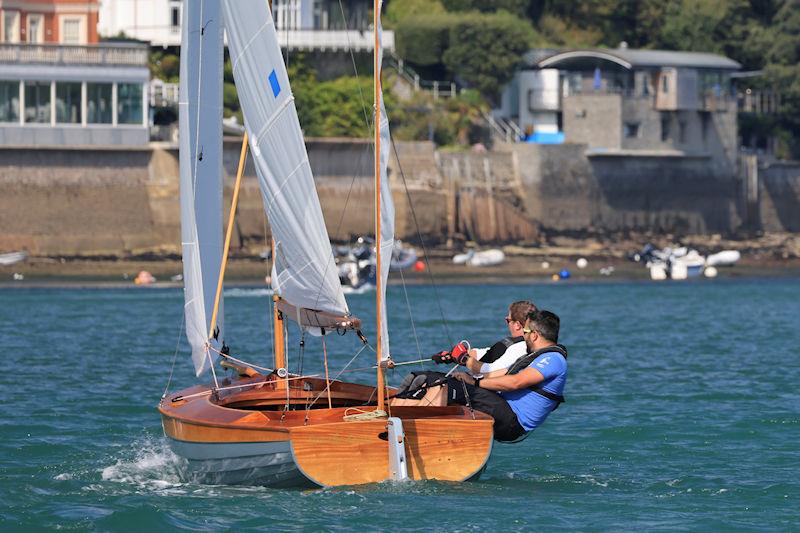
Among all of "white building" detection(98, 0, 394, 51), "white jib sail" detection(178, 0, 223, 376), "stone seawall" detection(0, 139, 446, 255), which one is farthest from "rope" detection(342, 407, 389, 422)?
"white building" detection(98, 0, 394, 51)

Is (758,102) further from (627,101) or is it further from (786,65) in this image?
(627,101)

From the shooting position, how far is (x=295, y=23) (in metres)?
66.2

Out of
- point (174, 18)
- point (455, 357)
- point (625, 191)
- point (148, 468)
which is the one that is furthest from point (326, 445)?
point (625, 191)

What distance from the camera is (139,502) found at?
15.3m

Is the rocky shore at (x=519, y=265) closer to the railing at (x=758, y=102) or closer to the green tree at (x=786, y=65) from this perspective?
the green tree at (x=786, y=65)

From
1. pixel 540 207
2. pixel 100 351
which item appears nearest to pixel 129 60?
pixel 540 207

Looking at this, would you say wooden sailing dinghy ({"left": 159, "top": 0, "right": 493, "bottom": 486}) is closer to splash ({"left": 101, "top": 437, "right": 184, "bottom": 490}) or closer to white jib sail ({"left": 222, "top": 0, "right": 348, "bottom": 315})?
white jib sail ({"left": 222, "top": 0, "right": 348, "bottom": 315})

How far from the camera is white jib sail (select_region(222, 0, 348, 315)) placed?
15.9 meters

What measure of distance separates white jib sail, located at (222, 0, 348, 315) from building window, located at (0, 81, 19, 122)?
41502 mm

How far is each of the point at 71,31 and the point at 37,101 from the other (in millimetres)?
5520

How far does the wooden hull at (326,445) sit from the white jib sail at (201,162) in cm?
189

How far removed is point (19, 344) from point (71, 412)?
10707 millimetres

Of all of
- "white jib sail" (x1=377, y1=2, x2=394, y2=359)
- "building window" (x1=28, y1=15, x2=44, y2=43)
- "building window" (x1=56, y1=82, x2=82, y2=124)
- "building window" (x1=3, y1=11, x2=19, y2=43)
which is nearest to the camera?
"white jib sail" (x1=377, y1=2, x2=394, y2=359)

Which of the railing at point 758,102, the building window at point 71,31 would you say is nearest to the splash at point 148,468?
the building window at point 71,31
